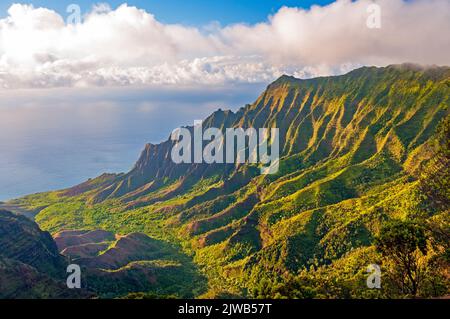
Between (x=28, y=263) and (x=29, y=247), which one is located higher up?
(x=29, y=247)

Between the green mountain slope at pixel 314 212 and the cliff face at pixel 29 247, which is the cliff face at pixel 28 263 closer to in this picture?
the cliff face at pixel 29 247

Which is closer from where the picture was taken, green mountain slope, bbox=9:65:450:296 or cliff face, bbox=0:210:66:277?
cliff face, bbox=0:210:66:277

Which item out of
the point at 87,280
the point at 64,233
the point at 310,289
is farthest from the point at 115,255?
the point at 310,289

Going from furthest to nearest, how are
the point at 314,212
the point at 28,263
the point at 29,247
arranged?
the point at 314,212, the point at 29,247, the point at 28,263

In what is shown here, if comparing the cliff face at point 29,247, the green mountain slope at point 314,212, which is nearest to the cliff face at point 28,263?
the cliff face at point 29,247

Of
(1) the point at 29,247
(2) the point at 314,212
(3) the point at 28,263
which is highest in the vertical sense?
(2) the point at 314,212

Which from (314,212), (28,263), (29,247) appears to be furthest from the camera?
(314,212)

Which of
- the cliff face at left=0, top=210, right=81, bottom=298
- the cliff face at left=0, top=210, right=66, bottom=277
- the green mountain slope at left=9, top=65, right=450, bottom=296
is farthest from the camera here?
the green mountain slope at left=9, top=65, right=450, bottom=296

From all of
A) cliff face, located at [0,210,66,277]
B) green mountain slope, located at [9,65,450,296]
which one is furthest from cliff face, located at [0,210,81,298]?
green mountain slope, located at [9,65,450,296]

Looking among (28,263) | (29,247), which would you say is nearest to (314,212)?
(28,263)

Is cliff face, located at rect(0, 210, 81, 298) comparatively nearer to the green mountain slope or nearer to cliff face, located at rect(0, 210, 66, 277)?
cliff face, located at rect(0, 210, 66, 277)

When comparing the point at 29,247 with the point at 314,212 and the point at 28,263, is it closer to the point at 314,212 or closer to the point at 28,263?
the point at 28,263

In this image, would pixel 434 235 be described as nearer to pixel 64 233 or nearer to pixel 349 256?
pixel 349 256
